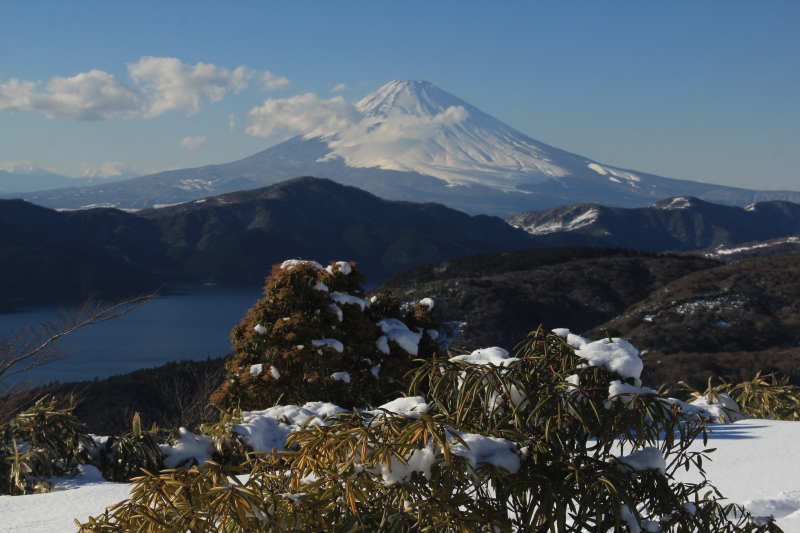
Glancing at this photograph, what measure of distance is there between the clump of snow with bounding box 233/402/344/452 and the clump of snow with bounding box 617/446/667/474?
3181 millimetres

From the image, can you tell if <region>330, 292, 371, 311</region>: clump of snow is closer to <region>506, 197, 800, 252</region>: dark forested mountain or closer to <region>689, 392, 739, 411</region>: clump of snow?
<region>689, 392, 739, 411</region>: clump of snow

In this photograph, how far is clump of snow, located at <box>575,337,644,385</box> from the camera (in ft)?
5.68

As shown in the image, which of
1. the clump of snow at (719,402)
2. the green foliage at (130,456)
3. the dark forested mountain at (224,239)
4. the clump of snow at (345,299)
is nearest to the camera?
the green foliage at (130,456)

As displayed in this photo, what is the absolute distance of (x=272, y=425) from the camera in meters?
5.30

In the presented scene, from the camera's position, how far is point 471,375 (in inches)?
67.1

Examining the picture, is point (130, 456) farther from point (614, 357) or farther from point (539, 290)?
point (539, 290)

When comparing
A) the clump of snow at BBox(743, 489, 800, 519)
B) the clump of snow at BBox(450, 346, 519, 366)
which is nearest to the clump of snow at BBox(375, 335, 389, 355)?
the clump of snow at BBox(743, 489, 800, 519)

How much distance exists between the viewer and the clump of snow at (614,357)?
5.68ft

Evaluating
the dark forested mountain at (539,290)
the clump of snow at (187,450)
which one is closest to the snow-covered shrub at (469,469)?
the clump of snow at (187,450)

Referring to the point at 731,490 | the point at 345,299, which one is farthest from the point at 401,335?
the point at 731,490

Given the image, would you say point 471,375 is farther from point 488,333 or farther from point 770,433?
point 488,333

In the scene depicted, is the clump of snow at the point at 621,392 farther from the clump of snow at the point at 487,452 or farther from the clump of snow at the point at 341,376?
Result: the clump of snow at the point at 341,376

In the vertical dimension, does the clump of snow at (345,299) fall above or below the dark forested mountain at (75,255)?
above

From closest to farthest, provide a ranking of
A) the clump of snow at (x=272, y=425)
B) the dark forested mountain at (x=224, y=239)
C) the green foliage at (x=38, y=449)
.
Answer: the green foliage at (x=38, y=449) < the clump of snow at (x=272, y=425) < the dark forested mountain at (x=224, y=239)
